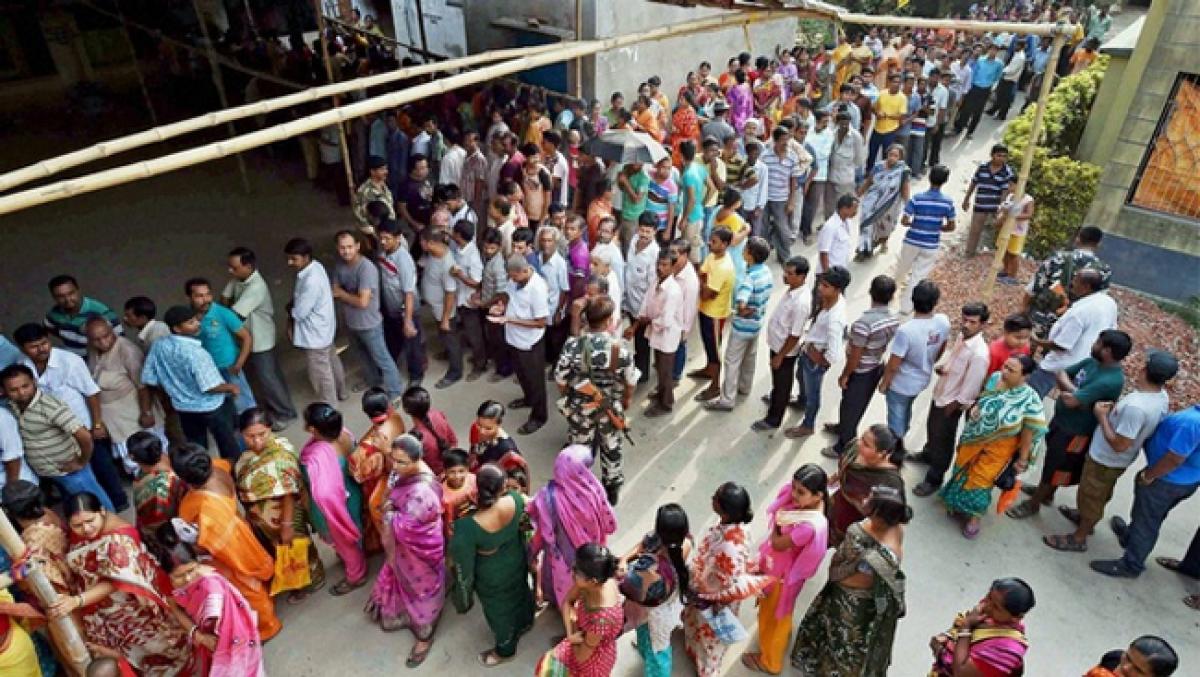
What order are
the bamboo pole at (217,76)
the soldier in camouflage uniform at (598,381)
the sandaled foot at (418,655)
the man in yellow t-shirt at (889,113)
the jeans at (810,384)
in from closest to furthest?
the sandaled foot at (418,655)
the soldier in camouflage uniform at (598,381)
the jeans at (810,384)
the bamboo pole at (217,76)
the man in yellow t-shirt at (889,113)

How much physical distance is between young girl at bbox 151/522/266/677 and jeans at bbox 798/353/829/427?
385 cm

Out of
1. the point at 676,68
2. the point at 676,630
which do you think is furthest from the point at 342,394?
the point at 676,68

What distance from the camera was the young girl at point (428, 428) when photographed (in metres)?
4.19

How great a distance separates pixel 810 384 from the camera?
563 cm

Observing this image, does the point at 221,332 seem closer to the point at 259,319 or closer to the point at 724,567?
the point at 259,319

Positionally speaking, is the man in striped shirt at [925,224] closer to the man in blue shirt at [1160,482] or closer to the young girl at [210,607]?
the man in blue shirt at [1160,482]

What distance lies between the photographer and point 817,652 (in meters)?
3.92

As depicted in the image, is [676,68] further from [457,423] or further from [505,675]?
[505,675]

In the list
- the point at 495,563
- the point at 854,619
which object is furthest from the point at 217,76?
the point at 854,619

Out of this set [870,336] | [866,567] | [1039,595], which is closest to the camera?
[866,567]

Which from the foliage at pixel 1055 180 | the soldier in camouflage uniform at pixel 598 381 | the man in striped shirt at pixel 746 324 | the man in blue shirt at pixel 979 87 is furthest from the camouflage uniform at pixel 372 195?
the man in blue shirt at pixel 979 87

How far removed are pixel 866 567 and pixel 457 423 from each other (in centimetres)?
352

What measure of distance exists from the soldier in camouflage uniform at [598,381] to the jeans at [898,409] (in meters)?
1.83

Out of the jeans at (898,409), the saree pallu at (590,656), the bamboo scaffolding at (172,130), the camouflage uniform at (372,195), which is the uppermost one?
the bamboo scaffolding at (172,130)
